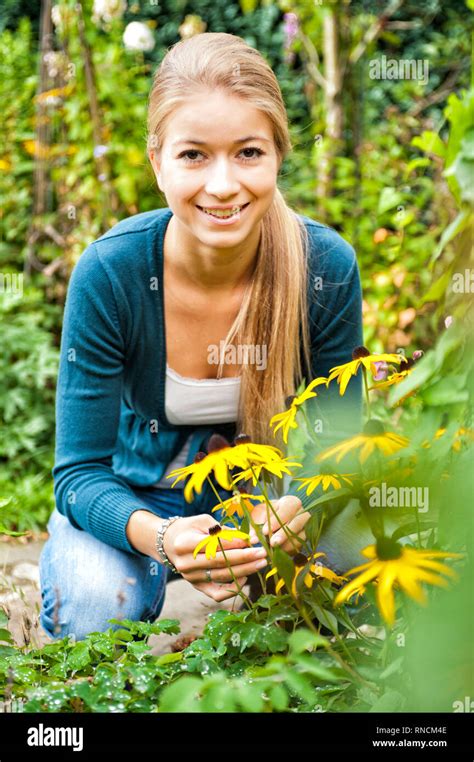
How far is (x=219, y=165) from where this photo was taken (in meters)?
1.33

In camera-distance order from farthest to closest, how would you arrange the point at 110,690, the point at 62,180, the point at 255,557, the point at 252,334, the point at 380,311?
the point at 62,180, the point at 380,311, the point at 252,334, the point at 255,557, the point at 110,690

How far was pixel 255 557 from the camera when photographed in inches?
50.8

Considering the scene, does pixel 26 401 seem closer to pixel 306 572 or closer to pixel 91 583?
pixel 91 583

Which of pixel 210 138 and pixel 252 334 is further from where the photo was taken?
pixel 252 334

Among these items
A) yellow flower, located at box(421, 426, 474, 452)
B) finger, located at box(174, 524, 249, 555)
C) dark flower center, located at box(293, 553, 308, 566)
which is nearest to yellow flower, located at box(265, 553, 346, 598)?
dark flower center, located at box(293, 553, 308, 566)

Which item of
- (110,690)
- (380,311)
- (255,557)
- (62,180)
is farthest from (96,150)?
(110,690)

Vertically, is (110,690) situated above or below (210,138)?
below

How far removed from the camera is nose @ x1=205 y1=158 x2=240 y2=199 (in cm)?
132

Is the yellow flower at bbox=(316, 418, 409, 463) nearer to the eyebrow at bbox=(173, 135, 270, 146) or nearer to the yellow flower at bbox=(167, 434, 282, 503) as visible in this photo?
the yellow flower at bbox=(167, 434, 282, 503)

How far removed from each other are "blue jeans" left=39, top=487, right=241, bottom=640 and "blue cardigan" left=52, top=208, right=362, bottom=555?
0.05 metres

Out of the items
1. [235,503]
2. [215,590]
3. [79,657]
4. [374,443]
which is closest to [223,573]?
[215,590]

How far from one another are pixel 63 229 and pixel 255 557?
6.95 feet

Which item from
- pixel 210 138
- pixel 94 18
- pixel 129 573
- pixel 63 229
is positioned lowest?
pixel 129 573
